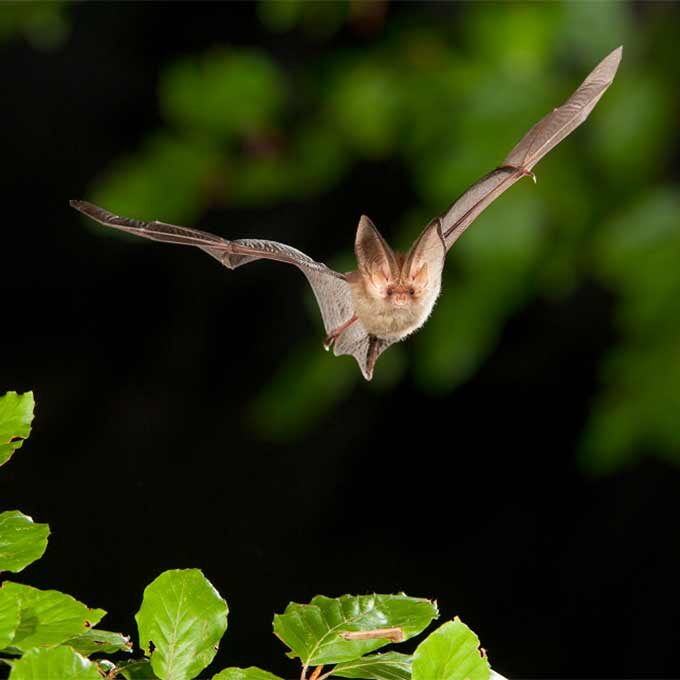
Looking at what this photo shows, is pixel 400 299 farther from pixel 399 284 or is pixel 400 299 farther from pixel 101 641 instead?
pixel 101 641

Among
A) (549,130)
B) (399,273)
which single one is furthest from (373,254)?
(549,130)

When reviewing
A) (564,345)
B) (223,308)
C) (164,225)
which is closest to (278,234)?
(223,308)

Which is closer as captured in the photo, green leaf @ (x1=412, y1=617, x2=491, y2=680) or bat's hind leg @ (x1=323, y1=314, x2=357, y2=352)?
green leaf @ (x1=412, y1=617, x2=491, y2=680)

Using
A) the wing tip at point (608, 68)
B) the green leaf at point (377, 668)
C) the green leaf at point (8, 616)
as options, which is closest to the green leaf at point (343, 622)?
the green leaf at point (377, 668)

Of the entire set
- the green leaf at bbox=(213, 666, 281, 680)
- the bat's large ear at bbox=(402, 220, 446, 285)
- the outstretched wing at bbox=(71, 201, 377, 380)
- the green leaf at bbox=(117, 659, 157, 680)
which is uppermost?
the outstretched wing at bbox=(71, 201, 377, 380)

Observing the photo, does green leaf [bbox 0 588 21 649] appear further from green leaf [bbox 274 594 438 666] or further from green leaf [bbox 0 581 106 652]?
green leaf [bbox 274 594 438 666]

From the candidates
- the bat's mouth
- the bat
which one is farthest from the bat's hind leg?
the bat's mouth
